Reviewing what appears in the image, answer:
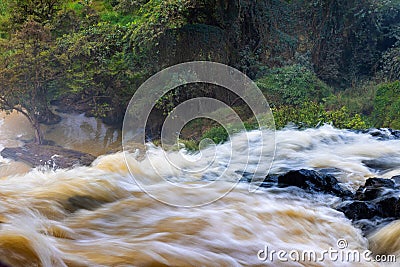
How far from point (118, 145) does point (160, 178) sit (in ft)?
20.5

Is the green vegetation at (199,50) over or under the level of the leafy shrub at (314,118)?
over

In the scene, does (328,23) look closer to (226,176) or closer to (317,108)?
(317,108)

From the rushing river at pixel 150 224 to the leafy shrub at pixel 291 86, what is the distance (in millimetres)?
4813

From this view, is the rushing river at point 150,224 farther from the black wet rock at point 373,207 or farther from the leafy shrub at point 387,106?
the leafy shrub at point 387,106

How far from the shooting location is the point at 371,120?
28.6 feet

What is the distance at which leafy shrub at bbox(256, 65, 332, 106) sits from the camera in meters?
9.18

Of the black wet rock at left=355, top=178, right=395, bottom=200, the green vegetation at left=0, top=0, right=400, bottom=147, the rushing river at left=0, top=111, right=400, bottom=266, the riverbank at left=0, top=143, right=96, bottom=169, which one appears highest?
the green vegetation at left=0, top=0, right=400, bottom=147

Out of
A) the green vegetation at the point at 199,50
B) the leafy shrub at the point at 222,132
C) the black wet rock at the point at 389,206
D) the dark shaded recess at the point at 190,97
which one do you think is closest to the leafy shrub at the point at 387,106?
the green vegetation at the point at 199,50

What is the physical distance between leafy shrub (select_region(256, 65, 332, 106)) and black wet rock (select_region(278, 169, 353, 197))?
5206mm

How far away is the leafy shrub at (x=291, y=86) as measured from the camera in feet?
30.1

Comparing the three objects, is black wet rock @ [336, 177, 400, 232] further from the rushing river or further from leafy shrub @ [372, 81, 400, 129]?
leafy shrub @ [372, 81, 400, 129]

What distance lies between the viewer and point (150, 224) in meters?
2.71

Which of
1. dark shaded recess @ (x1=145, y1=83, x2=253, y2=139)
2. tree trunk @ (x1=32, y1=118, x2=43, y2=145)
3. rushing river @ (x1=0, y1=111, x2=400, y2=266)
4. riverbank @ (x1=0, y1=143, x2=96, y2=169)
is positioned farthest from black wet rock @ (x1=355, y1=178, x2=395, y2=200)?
tree trunk @ (x1=32, y1=118, x2=43, y2=145)

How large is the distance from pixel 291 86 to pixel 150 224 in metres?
7.43
